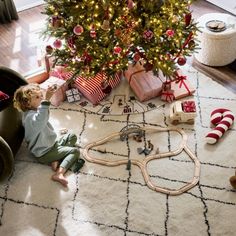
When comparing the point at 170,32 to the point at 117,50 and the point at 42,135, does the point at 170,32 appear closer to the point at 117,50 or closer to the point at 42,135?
the point at 117,50

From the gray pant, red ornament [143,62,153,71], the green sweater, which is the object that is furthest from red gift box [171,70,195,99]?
the green sweater

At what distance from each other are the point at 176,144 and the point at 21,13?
98.7 inches

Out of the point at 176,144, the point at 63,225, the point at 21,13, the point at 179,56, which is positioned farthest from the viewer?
the point at 21,13

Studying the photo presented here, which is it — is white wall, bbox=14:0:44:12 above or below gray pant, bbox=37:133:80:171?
above

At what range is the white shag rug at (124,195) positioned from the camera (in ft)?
7.75

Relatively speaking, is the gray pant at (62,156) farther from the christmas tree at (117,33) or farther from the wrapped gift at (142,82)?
the wrapped gift at (142,82)

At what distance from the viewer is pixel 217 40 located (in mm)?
3367

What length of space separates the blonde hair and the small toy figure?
1.06 m

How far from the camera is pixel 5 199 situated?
8.30 feet

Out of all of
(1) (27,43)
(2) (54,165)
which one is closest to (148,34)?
(2) (54,165)

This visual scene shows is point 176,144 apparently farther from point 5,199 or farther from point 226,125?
point 5,199

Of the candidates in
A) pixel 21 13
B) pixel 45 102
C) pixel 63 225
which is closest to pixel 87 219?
pixel 63 225

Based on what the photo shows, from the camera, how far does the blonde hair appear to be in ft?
8.43

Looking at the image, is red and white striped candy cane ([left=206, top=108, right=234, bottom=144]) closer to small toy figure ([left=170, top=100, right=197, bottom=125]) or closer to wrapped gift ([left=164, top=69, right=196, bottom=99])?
small toy figure ([left=170, top=100, right=197, bottom=125])
